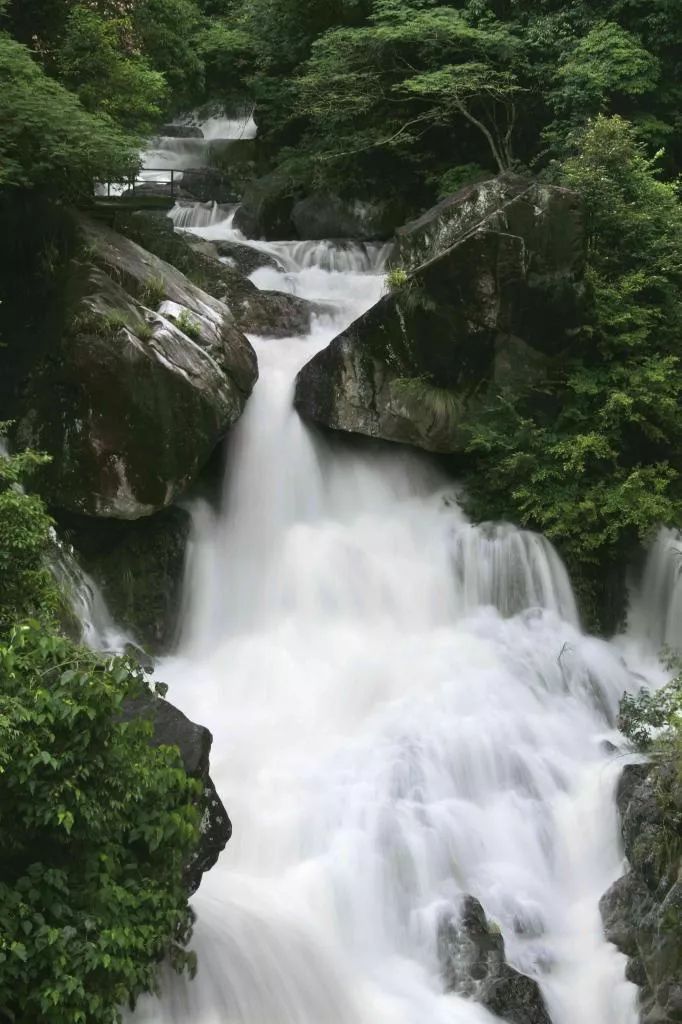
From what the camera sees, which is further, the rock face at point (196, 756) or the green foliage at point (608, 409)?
the green foliage at point (608, 409)

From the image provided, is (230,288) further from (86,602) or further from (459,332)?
(86,602)

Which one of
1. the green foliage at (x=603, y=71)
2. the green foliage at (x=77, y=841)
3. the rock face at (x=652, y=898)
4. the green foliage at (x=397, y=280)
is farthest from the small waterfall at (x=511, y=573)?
the green foliage at (x=603, y=71)

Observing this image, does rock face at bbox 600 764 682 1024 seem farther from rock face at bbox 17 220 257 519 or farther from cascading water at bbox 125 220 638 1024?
rock face at bbox 17 220 257 519

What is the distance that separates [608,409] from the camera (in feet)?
45.3

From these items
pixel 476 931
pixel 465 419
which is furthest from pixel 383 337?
pixel 476 931

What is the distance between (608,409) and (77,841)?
9325 mm

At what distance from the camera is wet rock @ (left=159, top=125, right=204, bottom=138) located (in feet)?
83.5

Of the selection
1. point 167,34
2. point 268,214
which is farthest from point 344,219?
point 167,34

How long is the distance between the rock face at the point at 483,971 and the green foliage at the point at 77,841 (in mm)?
2568

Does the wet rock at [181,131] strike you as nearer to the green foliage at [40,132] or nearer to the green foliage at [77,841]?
the green foliage at [40,132]

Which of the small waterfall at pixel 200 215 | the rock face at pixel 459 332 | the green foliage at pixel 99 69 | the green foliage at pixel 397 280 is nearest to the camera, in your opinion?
the rock face at pixel 459 332

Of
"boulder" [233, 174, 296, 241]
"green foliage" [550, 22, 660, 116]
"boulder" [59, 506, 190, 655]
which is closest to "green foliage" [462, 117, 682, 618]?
"green foliage" [550, 22, 660, 116]

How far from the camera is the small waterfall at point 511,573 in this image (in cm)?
1303

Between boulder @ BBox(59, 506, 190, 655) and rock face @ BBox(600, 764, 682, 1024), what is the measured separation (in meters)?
5.06
